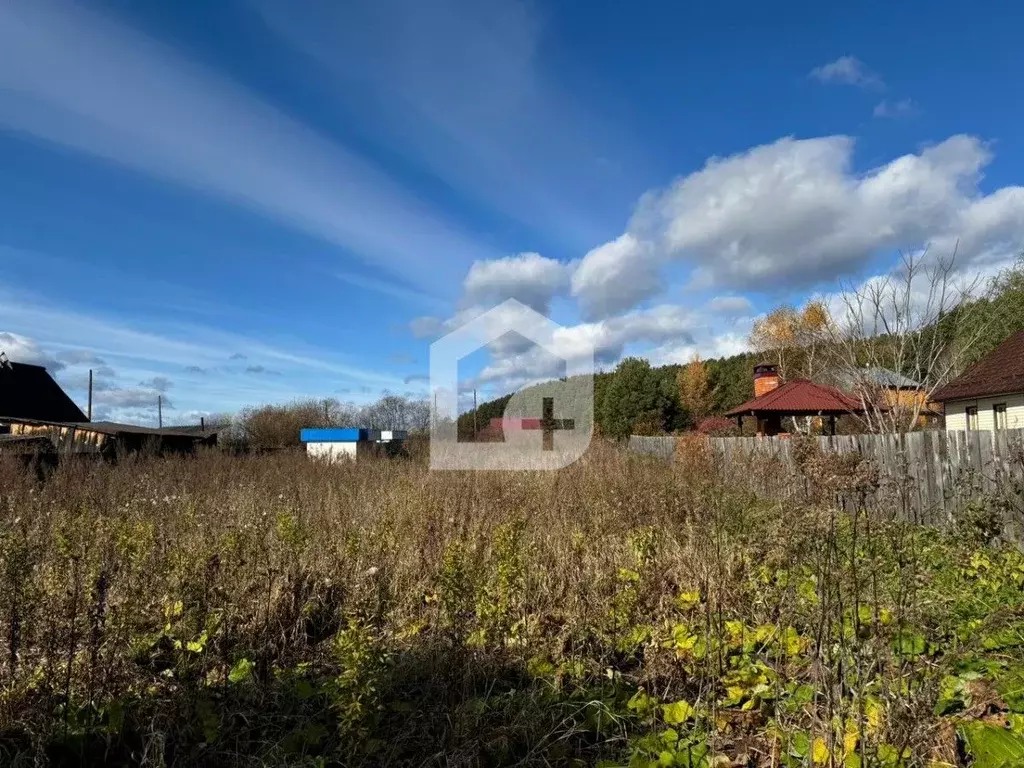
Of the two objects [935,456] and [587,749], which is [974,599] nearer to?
[587,749]

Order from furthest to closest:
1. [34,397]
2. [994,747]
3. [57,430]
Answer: [34,397] → [57,430] → [994,747]

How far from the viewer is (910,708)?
1796mm

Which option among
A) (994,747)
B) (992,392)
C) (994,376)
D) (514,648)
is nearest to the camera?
(994,747)

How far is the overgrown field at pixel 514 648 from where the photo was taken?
2.13m

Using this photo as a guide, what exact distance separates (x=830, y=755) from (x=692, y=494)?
562 centimetres

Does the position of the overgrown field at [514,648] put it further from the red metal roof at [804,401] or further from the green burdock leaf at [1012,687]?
the red metal roof at [804,401]

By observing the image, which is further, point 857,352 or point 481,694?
point 857,352

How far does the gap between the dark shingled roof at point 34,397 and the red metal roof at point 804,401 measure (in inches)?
1182

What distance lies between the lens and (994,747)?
186cm

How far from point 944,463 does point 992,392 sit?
48.5 feet

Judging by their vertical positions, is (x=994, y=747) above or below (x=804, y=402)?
below

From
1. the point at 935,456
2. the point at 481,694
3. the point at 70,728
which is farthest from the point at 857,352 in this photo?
the point at 70,728

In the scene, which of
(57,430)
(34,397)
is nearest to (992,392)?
(57,430)

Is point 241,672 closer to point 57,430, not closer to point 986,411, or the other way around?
point 57,430
